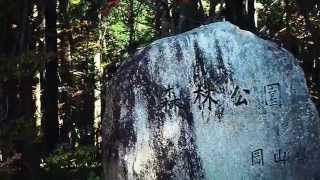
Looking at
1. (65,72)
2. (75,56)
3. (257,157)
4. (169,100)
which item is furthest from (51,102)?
(257,157)

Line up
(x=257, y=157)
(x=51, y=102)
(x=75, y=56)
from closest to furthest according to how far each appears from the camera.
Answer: (x=257, y=157), (x=51, y=102), (x=75, y=56)

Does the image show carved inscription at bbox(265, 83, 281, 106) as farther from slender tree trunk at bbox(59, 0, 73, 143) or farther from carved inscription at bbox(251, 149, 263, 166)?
slender tree trunk at bbox(59, 0, 73, 143)

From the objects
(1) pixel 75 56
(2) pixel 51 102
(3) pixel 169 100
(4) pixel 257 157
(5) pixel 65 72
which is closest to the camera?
(4) pixel 257 157

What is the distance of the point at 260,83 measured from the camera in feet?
14.9

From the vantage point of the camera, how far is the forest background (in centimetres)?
672

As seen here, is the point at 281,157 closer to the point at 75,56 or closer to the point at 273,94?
the point at 273,94

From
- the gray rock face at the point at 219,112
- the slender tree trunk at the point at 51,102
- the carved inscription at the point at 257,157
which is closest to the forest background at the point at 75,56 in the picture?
the slender tree trunk at the point at 51,102

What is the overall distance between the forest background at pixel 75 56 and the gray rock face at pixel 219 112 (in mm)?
1100

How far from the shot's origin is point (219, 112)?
14.9 feet

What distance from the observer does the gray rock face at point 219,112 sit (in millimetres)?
4527

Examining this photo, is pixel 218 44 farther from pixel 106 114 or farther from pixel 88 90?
pixel 88 90

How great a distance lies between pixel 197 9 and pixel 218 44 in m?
3.40

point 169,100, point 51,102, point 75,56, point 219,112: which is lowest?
point 219,112

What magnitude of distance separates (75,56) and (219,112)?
29.7ft
